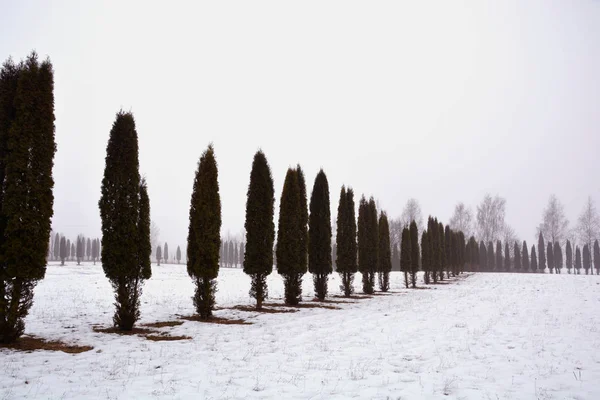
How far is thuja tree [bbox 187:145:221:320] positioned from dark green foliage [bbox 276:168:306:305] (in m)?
5.02

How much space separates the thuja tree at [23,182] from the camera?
9234 mm

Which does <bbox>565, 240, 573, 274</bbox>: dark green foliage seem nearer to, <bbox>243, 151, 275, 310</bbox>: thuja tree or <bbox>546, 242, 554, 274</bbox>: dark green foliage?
Answer: <bbox>546, 242, 554, 274</bbox>: dark green foliage

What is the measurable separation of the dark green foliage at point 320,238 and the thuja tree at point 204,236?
8.13m

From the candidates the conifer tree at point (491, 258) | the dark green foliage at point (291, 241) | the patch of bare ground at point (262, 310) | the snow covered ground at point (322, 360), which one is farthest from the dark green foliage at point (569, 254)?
the patch of bare ground at point (262, 310)

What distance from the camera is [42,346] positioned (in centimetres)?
895

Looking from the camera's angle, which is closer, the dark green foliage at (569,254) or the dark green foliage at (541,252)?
the dark green foliage at (569,254)

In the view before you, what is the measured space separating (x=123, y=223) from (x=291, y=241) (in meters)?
9.32

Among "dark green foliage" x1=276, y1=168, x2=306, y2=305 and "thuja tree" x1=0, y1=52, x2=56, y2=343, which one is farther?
"dark green foliage" x1=276, y1=168, x2=306, y2=305

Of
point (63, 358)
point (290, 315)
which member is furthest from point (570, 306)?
point (63, 358)

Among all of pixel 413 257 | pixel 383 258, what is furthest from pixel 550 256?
pixel 383 258

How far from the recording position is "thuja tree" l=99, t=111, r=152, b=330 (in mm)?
11477

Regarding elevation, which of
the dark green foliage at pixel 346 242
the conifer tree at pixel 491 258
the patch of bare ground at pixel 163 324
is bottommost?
the conifer tree at pixel 491 258

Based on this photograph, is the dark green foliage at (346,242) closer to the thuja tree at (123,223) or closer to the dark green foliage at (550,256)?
the thuja tree at (123,223)

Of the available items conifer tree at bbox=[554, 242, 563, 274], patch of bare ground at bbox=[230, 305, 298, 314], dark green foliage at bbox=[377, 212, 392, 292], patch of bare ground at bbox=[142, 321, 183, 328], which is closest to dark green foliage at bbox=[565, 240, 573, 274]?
conifer tree at bbox=[554, 242, 563, 274]
